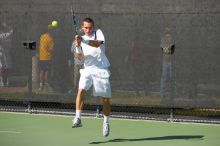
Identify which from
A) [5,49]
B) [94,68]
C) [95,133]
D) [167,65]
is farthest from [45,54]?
[94,68]

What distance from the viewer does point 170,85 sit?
35.9 ft

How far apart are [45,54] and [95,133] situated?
310 cm

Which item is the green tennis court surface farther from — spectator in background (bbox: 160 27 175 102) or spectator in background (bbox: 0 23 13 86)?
spectator in background (bbox: 0 23 13 86)

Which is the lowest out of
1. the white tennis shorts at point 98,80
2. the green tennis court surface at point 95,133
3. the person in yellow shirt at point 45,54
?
the green tennis court surface at point 95,133

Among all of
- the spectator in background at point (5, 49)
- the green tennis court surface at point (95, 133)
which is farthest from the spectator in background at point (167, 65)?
the spectator in background at point (5, 49)

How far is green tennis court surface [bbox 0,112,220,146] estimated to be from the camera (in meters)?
8.42

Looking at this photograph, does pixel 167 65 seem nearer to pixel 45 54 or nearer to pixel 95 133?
pixel 95 133

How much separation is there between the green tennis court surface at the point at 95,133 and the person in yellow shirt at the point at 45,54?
2.62 feet

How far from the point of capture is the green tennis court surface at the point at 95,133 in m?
8.42

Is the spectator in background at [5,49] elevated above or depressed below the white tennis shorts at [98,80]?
above

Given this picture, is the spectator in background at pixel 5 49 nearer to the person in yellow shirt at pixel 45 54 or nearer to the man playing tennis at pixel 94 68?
the person in yellow shirt at pixel 45 54

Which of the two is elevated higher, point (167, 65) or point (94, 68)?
point (167, 65)

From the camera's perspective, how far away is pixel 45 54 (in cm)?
1195

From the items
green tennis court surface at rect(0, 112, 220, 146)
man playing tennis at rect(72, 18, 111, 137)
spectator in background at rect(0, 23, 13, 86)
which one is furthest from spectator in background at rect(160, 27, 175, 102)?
spectator in background at rect(0, 23, 13, 86)
